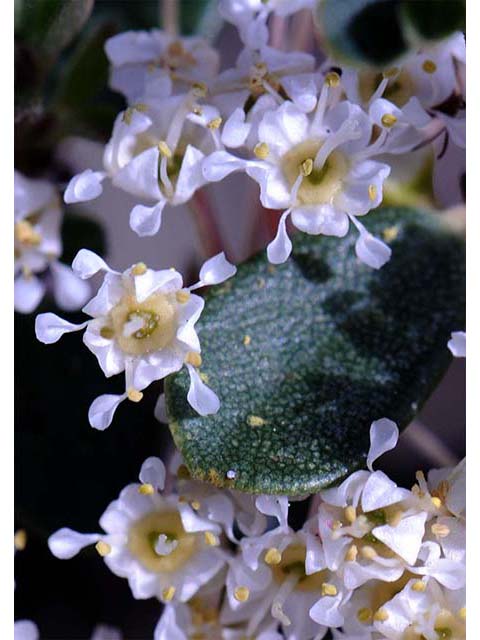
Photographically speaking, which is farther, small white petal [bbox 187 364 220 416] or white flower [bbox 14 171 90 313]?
white flower [bbox 14 171 90 313]

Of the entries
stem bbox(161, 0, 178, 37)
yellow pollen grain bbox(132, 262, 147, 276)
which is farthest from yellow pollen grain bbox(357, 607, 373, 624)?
stem bbox(161, 0, 178, 37)

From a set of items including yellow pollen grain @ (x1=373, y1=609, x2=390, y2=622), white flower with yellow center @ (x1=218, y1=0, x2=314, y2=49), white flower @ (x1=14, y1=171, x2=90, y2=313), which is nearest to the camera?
yellow pollen grain @ (x1=373, y1=609, x2=390, y2=622)

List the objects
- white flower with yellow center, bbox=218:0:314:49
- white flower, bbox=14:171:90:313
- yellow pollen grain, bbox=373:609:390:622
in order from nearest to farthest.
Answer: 1. yellow pollen grain, bbox=373:609:390:622
2. white flower with yellow center, bbox=218:0:314:49
3. white flower, bbox=14:171:90:313

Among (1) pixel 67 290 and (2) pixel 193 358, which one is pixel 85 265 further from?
(1) pixel 67 290

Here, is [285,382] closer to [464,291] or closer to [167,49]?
[464,291]

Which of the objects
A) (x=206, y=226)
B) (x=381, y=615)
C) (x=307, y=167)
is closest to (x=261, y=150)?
(x=307, y=167)

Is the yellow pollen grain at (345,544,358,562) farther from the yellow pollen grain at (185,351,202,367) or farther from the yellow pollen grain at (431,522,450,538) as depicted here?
the yellow pollen grain at (185,351,202,367)

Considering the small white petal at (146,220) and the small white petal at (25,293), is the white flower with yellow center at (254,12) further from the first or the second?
the small white petal at (25,293)
